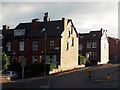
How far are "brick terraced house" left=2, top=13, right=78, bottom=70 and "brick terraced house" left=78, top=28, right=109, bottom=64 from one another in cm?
1324

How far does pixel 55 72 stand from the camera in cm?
3403

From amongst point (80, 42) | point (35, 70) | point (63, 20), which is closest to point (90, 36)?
point (80, 42)

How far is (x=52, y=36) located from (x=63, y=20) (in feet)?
14.3

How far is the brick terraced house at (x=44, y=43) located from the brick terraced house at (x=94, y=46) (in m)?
13.2

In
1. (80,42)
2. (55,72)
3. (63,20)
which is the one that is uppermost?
(63,20)

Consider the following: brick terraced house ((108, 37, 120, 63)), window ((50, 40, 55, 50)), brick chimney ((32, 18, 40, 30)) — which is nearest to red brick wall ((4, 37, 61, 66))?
window ((50, 40, 55, 50))

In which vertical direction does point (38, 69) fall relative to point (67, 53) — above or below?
below

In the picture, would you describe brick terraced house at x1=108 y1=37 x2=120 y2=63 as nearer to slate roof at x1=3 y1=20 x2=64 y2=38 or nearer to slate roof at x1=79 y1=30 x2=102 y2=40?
slate roof at x1=79 y1=30 x2=102 y2=40

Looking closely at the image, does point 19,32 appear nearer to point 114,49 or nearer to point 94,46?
point 94,46

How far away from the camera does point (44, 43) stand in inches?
1534

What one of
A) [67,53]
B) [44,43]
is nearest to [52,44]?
[44,43]

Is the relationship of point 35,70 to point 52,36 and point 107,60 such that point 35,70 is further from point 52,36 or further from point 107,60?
point 107,60

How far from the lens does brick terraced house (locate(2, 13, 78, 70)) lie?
38.3m

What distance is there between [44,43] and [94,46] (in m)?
22.3
